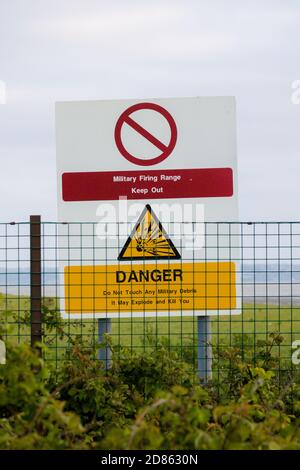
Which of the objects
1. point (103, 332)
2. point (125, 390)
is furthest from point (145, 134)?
point (125, 390)

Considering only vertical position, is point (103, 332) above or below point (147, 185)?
below

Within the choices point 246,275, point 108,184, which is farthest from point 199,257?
point 108,184

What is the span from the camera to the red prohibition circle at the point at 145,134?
10.6 meters

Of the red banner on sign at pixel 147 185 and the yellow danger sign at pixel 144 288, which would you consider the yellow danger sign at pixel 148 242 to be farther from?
the red banner on sign at pixel 147 185

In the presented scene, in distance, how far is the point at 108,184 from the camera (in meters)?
10.6

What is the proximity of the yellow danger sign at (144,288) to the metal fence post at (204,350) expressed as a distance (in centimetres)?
18

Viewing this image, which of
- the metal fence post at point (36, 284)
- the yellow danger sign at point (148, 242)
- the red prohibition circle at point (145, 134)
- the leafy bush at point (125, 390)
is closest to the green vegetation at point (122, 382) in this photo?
the leafy bush at point (125, 390)

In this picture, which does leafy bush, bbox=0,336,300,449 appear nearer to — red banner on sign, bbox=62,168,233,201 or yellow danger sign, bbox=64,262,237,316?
yellow danger sign, bbox=64,262,237,316

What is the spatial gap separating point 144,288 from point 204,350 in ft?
2.97

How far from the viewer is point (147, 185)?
34.8 ft

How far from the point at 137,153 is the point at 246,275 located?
175 cm

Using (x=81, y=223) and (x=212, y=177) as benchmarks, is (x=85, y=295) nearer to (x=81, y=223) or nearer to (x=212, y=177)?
(x=81, y=223)

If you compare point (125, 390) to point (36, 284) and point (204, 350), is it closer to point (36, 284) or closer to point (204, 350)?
point (204, 350)

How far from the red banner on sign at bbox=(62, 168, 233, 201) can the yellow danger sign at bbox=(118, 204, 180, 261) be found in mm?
226
